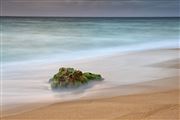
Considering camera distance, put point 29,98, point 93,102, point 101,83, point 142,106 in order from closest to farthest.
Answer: point 142,106, point 93,102, point 29,98, point 101,83

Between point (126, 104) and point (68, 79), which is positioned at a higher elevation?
point (68, 79)

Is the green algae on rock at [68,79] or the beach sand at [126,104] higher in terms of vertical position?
the green algae on rock at [68,79]

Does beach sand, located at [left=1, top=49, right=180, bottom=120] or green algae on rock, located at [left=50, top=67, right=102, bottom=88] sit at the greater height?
green algae on rock, located at [left=50, top=67, right=102, bottom=88]

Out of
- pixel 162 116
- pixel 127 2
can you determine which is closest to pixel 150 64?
pixel 162 116

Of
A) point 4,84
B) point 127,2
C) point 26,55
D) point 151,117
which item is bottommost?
point 151,117

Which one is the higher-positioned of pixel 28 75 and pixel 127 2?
pixel 127 2

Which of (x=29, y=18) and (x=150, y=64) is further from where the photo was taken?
(x=29, y=18)

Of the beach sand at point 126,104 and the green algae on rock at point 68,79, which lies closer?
the beach sand at point 126,104

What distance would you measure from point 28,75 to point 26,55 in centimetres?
158

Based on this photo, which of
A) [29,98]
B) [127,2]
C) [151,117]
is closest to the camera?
[151,117]

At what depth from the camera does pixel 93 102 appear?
221cm

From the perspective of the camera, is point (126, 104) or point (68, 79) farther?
point (68, 79)

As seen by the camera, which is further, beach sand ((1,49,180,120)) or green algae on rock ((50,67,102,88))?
green algae on rock ((50,67,102,88))

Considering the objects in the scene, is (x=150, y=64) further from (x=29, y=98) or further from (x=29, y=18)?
(x=29, y=18)
